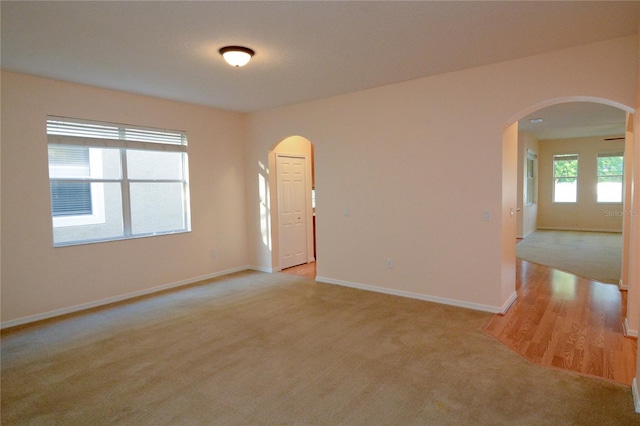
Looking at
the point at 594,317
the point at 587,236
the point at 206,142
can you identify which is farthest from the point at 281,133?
the point at 587,236

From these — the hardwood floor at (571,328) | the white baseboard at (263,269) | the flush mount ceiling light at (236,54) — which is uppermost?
the flush mount ceiling light at (236,54)

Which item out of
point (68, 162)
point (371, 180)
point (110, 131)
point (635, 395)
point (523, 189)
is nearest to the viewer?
point (635, 395)

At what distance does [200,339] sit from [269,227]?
294 centimetres

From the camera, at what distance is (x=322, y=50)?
11.5ft

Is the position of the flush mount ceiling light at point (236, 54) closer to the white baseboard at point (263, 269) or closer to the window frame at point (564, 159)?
the white baseboard at point (263, 269)

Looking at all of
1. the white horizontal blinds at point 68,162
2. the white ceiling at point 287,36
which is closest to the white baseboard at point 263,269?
the white horizontal blinds at point 68,162

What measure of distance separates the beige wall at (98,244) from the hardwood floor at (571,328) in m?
4.28

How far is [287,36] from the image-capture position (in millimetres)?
3156

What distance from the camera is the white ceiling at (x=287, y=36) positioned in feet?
8.80

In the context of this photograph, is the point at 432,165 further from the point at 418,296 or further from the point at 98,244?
the point at 98,244

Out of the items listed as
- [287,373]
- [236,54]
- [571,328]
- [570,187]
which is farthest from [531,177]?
[287,373]

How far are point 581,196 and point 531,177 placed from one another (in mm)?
1532

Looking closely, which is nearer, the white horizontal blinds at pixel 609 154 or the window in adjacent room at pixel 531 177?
the white horizontal blinds at pixel 609 154

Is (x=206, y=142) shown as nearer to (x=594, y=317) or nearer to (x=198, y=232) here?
(x=198, y=232)
